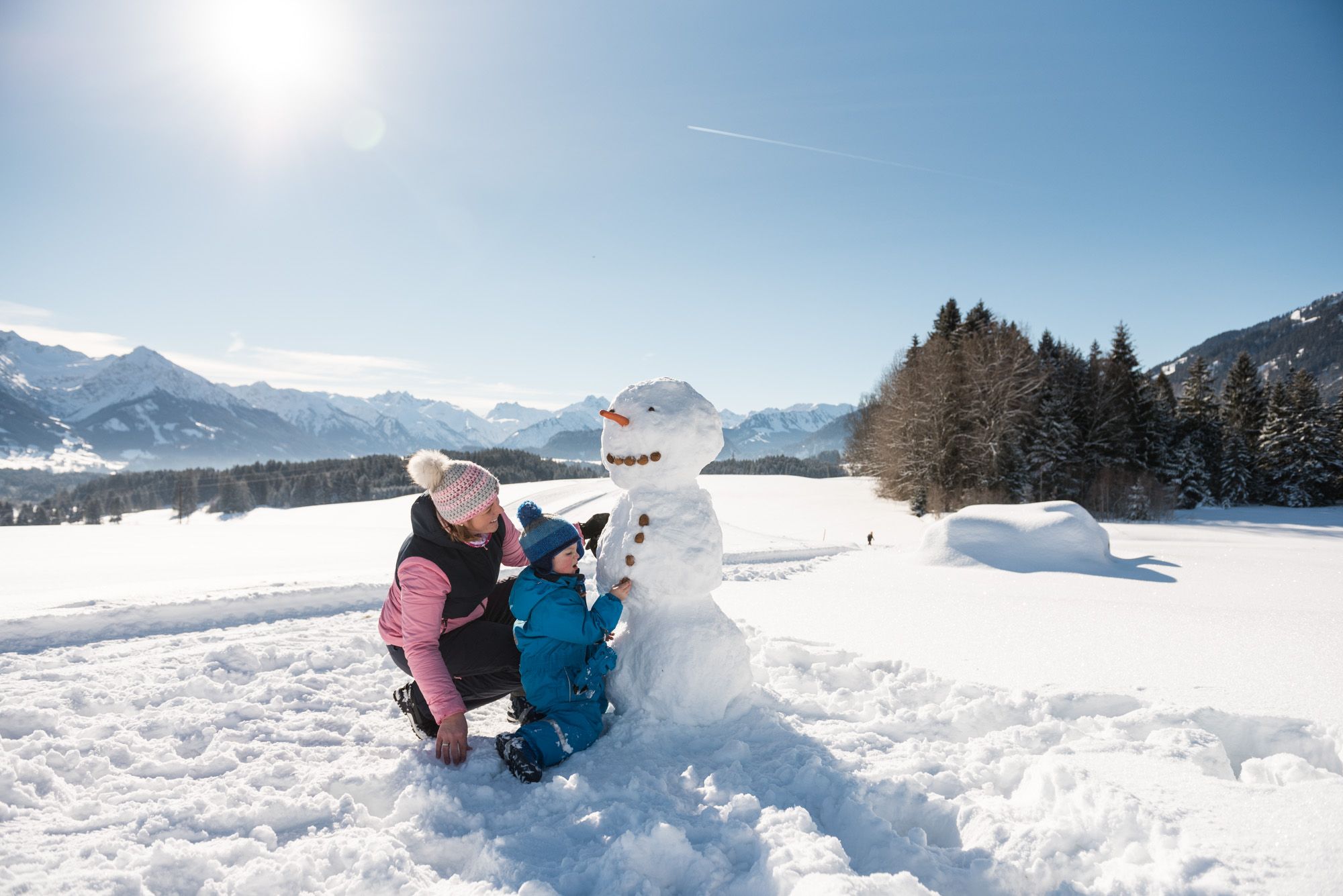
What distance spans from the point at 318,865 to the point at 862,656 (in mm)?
3369

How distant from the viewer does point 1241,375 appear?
105 ft

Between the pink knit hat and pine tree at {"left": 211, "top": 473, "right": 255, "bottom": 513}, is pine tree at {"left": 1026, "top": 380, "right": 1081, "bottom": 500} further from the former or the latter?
pine tree at {"left": 211, "top": 473, "right": 255, "bottom": 513}

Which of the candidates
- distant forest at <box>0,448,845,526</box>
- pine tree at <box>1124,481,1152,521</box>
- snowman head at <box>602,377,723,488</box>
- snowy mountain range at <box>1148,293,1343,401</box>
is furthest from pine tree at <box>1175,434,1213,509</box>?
snowy mountain range at <box>1148,293,1343,401</box>

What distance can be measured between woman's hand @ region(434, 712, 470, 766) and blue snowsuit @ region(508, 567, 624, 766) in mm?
334

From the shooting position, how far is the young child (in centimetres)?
304

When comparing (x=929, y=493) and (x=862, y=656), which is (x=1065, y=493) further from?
(x=862, y=656)

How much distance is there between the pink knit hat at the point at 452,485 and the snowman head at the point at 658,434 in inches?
30.7

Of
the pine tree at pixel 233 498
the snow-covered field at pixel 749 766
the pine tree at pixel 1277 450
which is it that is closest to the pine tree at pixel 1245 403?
the pine tree at pixel 1277 450

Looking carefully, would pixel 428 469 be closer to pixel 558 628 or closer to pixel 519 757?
pixel 558 628

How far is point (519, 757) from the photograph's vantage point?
8.99ft

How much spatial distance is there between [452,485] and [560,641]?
100 centimetres

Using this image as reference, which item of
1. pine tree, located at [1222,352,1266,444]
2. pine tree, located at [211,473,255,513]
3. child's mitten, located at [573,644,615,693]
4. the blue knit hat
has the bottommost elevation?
pine tree, located at [211,473,255,513]

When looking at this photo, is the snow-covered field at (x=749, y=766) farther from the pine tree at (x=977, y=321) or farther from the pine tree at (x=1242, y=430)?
the pine tree at (x=1242, y=430)

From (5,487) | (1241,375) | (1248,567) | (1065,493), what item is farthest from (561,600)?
(5,487)
